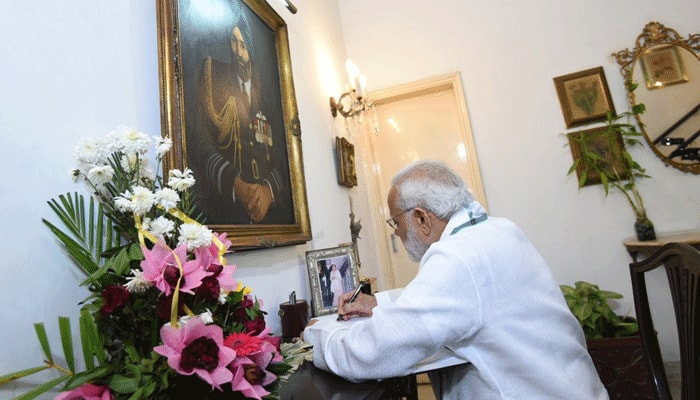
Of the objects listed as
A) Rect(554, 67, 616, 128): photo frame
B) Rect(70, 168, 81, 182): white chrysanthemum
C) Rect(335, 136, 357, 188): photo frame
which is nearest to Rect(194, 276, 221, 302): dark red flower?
Rect(70, 168, 81, 182): white chrysanthemum

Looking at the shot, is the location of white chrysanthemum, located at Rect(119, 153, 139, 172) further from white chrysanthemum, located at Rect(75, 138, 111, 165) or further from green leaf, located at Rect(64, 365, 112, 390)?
green leaf, located at Rect(64, 365, 112, 390)

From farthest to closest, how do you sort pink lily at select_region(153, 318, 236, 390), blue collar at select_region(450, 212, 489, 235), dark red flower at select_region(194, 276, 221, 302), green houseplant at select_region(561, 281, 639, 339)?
1. green houseplant at select_region(561, 281, 639, 339)
2. blue collar at select_region(450, 212, 489, 235)
3. dark red flower at select_region(194, 276, 221, 302)
4. pink lily at select_region(153, 318, 236, 390)

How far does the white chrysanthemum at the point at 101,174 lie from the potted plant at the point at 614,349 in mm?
2439

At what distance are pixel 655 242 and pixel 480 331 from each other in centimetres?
227

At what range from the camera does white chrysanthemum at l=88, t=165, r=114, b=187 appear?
67 cm

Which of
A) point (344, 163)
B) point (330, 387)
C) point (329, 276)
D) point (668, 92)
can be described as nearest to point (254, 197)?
point (329, 276)

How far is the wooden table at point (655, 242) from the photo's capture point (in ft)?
7.56

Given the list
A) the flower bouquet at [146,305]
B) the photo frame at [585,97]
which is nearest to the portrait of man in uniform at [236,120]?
the flower bouquet at [146,305]

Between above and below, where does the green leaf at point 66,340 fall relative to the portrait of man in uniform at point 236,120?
below

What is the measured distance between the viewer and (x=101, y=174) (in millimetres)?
683

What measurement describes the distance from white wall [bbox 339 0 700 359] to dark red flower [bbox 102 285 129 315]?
9.48ft

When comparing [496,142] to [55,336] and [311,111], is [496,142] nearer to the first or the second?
[311,111]

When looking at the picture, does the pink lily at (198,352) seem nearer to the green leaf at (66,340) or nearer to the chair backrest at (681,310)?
the green leaf at (66,340)

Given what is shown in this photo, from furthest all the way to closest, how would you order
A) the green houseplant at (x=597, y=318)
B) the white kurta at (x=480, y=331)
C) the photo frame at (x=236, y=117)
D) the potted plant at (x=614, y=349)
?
the green houseplant at (x=597, y=318)
the potted plant at (x=614, y=349)
the photo frame at (x=236, y=117)
the white kurta at (x=480, y=331)
